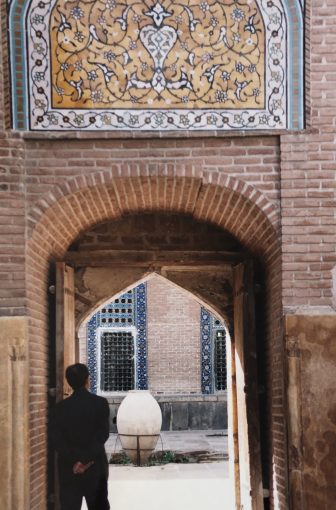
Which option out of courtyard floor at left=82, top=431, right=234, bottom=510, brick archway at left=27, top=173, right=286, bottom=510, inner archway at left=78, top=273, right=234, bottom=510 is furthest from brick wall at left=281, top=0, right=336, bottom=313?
inner archway at left=78, top=273, right=234, bottom=510

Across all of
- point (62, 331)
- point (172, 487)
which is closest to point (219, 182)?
point (62, 331)

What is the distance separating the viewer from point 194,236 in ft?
26.4

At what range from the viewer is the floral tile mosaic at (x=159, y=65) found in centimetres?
627

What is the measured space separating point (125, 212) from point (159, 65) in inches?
60.8

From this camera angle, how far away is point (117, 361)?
2161 cm

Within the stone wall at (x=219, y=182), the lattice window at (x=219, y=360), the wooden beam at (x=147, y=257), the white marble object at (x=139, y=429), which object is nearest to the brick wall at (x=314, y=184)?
the stone wall at (x=219, y=182)

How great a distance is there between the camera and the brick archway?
6.35 metres

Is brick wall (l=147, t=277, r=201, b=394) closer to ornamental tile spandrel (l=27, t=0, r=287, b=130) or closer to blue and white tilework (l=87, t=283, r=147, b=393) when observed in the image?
blue and white tilework (l=87, t=283, r=147, b=393)

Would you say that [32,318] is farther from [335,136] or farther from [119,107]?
[335,136]

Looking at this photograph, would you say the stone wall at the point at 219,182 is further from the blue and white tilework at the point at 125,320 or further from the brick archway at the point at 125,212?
the blue and white tilework at the point at 125,320

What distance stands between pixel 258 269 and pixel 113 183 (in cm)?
184

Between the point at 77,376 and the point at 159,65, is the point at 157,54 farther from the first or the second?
the point at 77,376

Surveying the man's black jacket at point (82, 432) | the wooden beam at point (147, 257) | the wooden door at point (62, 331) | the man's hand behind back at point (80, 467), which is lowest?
the man's hand behind back at point (80, 467)

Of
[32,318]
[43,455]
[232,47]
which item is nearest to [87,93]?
[232,47]
